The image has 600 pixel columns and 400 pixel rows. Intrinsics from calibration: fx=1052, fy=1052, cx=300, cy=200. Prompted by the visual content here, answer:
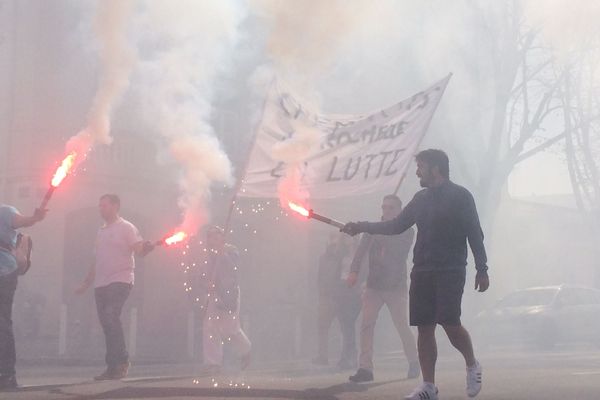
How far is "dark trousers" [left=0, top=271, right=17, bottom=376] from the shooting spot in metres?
8.81

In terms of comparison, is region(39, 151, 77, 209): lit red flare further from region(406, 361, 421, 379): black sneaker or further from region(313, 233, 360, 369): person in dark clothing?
region(313, 233, 360, 369): person in dark clothing

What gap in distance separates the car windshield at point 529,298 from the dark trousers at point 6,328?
14260 millimetres

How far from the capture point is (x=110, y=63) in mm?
11961

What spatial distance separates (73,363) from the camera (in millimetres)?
13055

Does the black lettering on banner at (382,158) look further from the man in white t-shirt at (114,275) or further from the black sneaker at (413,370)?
the man in white t-shirt at (114,275)

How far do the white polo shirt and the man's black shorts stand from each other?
3.48 meters

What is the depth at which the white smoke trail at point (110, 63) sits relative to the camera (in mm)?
10791

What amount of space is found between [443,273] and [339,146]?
4979mm

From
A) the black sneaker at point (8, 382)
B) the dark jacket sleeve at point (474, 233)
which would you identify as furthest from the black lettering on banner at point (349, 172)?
the black sneaker at point (8, 382)

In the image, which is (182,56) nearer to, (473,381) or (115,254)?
(115,254)

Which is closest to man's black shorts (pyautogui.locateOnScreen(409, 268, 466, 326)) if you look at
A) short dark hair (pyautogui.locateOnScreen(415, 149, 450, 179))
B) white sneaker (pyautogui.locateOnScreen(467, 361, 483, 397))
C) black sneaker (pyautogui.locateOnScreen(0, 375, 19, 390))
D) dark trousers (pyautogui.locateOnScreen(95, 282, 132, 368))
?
white sneaker (pyautogui.locateOnScreen(467, 361, 483, 397))

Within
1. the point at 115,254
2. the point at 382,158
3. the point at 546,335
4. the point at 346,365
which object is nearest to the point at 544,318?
the point at 546,335

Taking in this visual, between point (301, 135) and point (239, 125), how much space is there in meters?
10.5

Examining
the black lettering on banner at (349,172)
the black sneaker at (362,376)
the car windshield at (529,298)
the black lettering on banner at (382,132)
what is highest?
the black lettering on banner at (382,132)
